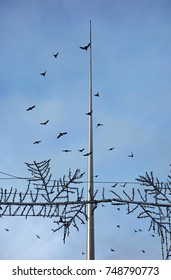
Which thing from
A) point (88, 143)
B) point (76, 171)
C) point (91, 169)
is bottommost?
point (76, 171)

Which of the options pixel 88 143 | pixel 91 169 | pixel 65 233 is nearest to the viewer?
pixel 65 233

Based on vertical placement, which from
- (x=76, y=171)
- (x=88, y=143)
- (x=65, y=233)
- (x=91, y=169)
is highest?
(x=88, y=143)
